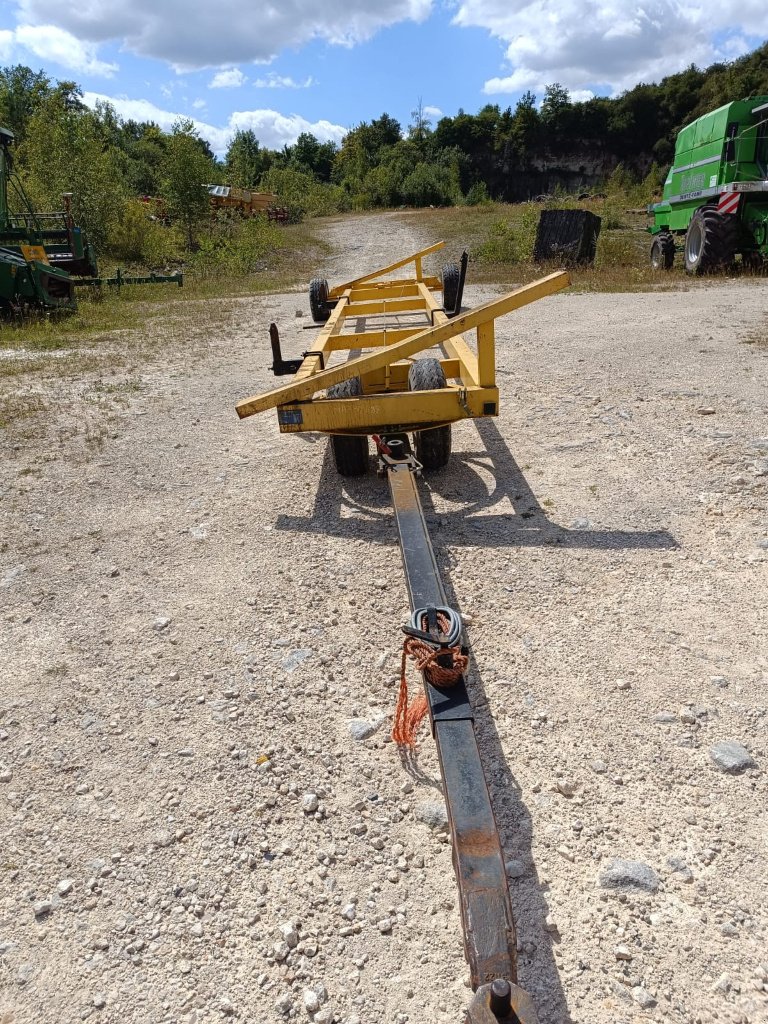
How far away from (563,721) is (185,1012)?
4.45 ft

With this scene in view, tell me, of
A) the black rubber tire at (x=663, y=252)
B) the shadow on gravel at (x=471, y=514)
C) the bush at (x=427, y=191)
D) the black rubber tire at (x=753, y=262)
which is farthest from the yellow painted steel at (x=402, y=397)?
the bush at (x=427, y=191)

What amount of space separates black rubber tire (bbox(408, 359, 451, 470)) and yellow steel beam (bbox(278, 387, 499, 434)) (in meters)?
0.29

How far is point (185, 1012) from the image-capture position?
151 cm

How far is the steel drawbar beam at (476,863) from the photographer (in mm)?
1204

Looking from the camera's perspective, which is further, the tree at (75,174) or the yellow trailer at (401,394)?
the tree at (75,174)

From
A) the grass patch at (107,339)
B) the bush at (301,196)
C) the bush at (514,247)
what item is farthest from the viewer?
the bush at (301,196)

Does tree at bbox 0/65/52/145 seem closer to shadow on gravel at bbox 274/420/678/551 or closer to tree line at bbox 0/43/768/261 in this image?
→ tree line at bbox 0/43/768/261

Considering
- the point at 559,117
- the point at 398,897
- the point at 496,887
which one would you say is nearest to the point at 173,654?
the point at 398,897

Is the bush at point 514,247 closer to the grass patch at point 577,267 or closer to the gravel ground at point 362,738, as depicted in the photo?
the grass patch at point 577,267

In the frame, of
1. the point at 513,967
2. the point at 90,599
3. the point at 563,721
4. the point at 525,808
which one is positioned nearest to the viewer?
the point at 513,967

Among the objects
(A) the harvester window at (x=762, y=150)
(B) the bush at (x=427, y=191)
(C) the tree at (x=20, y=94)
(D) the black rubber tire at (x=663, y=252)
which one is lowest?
(D) the black rubber tire at (x=663, y=252)

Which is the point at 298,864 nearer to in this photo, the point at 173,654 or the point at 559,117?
the point at 173,654

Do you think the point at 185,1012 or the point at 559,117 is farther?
the point at 559,117

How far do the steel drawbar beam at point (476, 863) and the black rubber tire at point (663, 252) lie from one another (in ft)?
46.0
